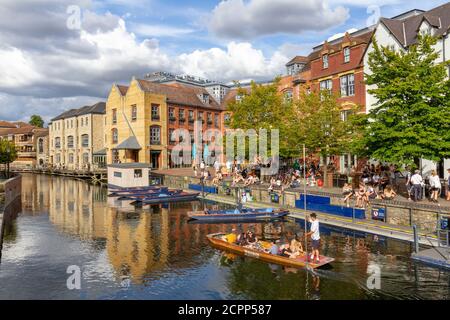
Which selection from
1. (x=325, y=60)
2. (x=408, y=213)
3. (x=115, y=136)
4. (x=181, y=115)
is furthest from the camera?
(x=115, y=136)

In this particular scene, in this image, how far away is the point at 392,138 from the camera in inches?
1038

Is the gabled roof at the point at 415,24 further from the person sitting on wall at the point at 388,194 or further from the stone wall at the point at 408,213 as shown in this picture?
the stone wall at the point at 408,213

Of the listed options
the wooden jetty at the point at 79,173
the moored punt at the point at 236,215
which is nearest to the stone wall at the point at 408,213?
the moored punt at the point at 236,215

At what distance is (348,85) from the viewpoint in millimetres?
42656

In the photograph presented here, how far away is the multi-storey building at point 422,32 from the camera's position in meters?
33.3

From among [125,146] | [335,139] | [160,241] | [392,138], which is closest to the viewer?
[160,241]

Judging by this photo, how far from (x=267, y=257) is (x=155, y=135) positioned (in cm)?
4930

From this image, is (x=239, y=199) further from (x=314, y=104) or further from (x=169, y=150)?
(x=169, y=150)

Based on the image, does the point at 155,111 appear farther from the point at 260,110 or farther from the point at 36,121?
the point at 36,121

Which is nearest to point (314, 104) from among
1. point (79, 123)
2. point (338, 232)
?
point (338, 232)

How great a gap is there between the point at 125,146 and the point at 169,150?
7709 millimetres

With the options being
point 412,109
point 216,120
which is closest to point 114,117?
point 216,120

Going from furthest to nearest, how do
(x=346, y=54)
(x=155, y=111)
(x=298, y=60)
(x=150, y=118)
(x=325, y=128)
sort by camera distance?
(x=155, y=111) → (x=150, y=118) → (x=298, y=60) → (x=346, y=54) → (x=325, y=128)

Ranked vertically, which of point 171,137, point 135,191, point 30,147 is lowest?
point 135,191
